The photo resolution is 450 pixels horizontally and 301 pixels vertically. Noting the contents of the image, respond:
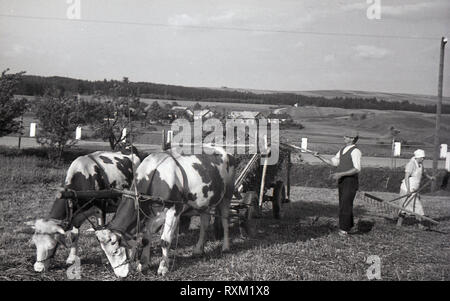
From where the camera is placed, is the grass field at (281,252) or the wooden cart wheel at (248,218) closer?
the grass field at (281,252)

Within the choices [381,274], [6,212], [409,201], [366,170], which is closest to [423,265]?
[381,274]

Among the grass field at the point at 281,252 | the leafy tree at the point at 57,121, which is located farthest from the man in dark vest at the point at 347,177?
the leafy tree at the point at 57,121

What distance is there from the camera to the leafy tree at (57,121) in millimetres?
21406

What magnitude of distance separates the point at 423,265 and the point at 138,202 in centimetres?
537

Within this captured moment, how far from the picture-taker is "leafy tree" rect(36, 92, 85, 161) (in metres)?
21.4

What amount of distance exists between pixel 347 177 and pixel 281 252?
2725 mm

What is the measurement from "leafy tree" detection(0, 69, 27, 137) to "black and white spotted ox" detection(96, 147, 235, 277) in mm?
14373

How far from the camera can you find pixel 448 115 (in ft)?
122

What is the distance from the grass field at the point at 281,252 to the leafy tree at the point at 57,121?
7085 millimetres

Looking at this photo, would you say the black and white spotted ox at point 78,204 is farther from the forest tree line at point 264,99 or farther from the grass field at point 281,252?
the forest tree line at point 264,99

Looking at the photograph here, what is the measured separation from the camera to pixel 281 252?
9039 millimetres

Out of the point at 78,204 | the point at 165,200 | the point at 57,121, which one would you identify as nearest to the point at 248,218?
the point at 165,200

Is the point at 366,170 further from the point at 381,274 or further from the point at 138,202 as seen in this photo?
the point at 138,202

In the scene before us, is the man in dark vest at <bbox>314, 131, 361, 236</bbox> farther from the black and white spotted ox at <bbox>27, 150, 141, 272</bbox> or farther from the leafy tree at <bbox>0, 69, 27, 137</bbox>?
the leafy tree at <bbox>0, 69, 27, 137</bbox>
